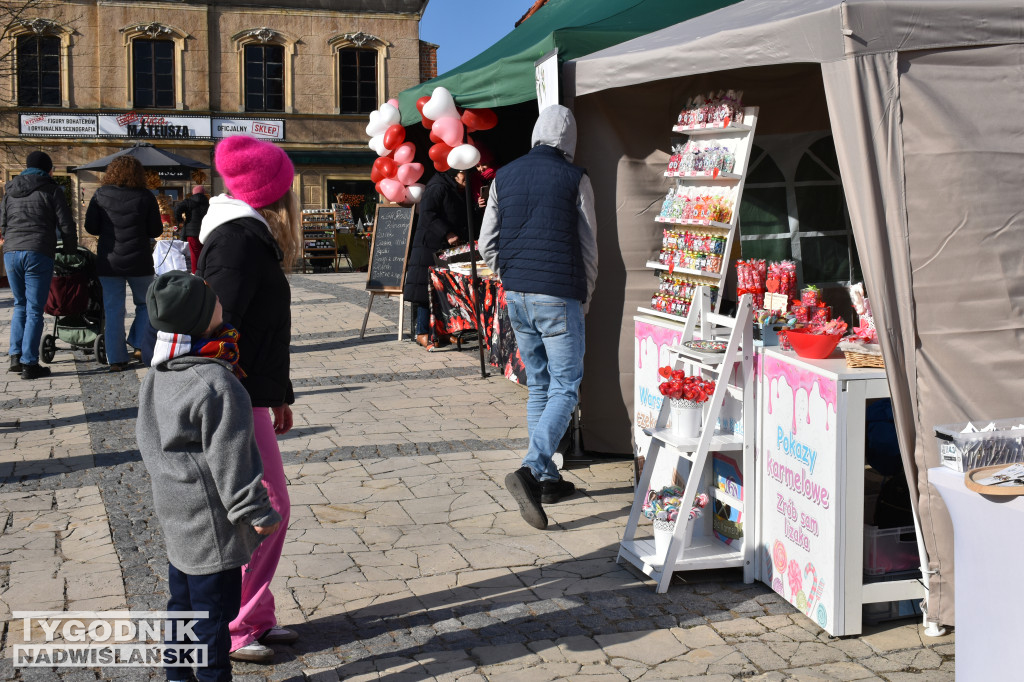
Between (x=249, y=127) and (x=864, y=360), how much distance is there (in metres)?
27.3

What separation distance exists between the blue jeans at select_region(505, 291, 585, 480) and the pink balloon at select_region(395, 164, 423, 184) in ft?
17.7

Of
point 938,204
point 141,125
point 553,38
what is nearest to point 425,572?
point 938,204

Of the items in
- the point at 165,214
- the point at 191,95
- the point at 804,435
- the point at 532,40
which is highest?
the point at 191,95

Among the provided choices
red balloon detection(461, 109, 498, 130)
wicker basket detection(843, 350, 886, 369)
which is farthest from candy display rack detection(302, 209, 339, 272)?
wicker basket detection(843, 350, 886, 369)

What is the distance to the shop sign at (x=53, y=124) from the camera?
28.2 metres

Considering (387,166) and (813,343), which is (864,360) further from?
(387,166)

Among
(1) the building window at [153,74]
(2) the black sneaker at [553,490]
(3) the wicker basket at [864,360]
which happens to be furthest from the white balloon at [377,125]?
(1) the building window at [153,74]

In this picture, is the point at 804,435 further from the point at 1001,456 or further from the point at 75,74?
the point at 75,74

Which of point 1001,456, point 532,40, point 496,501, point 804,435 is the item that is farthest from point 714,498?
point 532,40

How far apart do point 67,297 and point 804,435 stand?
782 cm

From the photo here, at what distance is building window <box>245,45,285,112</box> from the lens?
29.3 m

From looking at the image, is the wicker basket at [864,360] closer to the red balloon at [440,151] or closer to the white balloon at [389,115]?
the red balloon at [440,151]

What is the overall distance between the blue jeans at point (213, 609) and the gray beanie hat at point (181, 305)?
742 mm

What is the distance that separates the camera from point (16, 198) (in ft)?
29.6
